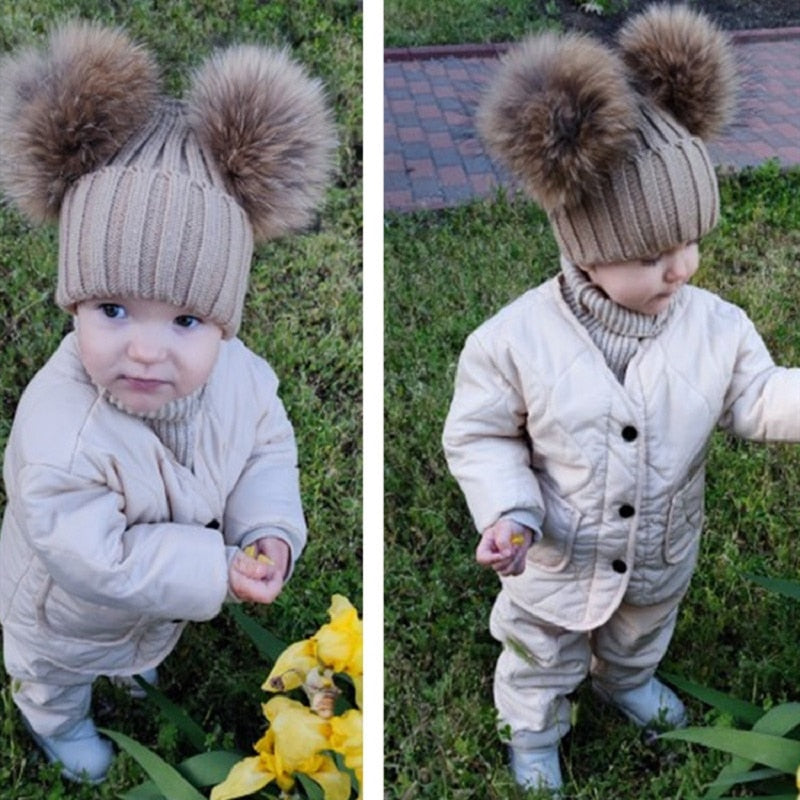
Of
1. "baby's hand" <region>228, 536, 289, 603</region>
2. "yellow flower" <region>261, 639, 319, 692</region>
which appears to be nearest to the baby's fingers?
"baby's hand" <region>228, 536, 289, 603</region>

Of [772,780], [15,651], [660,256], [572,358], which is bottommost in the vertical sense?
[772,780]

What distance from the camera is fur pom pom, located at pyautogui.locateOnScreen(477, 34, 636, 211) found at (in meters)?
1.38

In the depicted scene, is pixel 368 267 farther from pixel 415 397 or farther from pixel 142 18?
pixel 142 18

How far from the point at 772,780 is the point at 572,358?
672mm

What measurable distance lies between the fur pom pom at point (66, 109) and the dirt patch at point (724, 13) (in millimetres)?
887

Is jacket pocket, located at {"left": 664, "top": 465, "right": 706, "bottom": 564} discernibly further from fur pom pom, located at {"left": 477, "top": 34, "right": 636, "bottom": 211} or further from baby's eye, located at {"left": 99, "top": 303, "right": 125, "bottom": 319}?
baby's eye, located at {"left": 99, "top": 303, "right": 125, "bottom": 319}

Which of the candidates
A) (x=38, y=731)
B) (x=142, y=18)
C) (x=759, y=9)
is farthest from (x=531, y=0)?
(x=38, y=731)

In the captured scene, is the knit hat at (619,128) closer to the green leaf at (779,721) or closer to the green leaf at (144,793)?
the green leaf at (779,721)

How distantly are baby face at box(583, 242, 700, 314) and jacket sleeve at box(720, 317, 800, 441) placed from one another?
0.46ft

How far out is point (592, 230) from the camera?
4.75ft

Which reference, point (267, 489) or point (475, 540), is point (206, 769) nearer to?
point (267, 489)

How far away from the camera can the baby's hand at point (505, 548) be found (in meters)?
1.51

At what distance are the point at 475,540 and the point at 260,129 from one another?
89 cm

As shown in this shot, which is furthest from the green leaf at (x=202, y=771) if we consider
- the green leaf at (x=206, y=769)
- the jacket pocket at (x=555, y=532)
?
the jacket pocket at (x=555, y=532)
